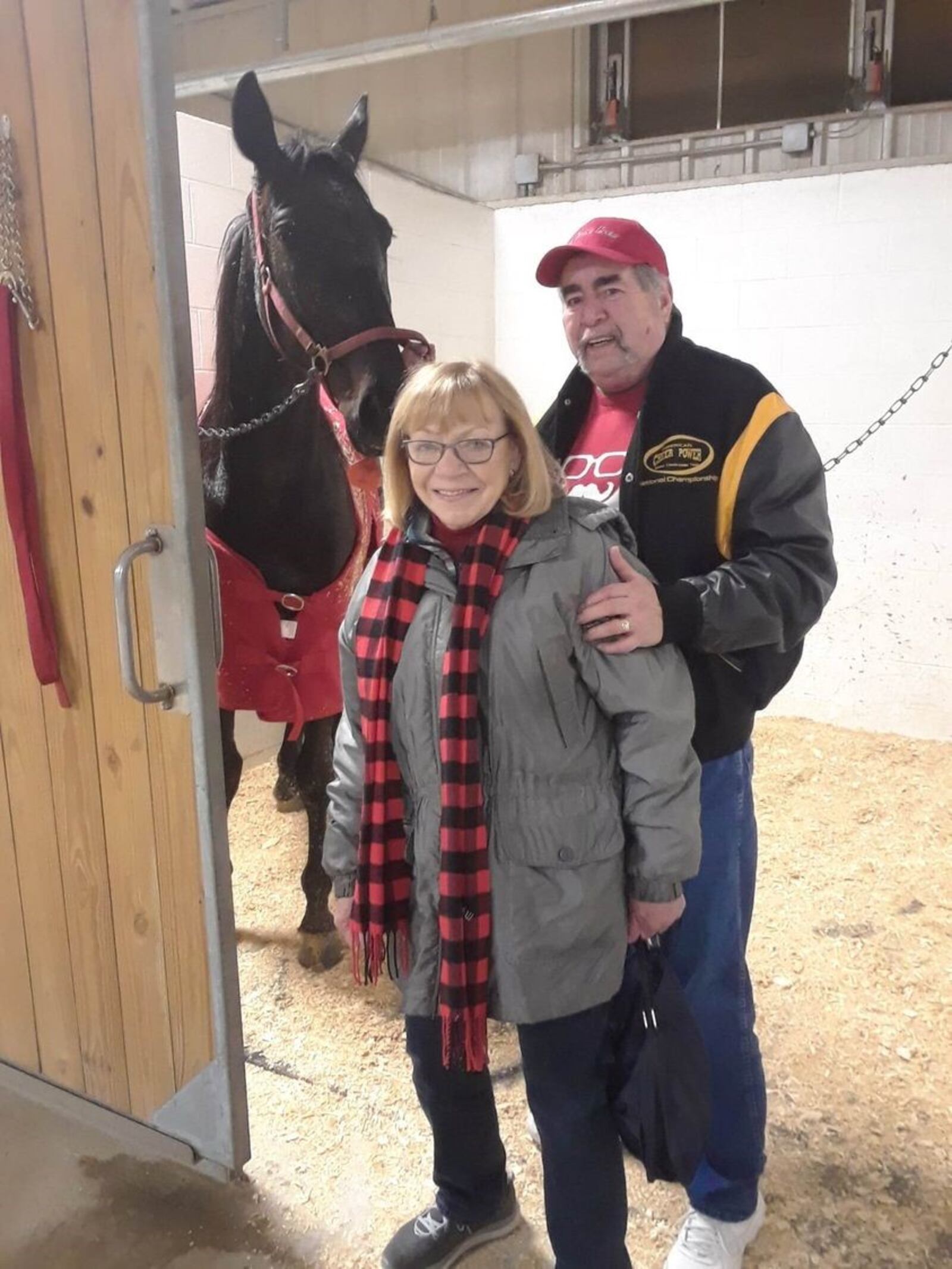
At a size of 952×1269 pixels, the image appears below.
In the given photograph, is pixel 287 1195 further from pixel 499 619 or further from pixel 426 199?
pixel 426 199

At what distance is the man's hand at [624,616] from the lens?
3.45ft

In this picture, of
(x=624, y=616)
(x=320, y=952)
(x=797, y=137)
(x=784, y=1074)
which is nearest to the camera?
(x=624, y=616)

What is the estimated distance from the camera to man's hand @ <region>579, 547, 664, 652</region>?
105 centimetres

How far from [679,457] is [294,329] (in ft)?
3.19

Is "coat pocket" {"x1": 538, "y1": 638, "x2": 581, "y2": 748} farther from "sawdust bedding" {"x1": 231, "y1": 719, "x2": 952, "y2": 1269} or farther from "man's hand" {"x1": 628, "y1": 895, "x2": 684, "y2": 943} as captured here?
"sawdust bedding" {"x1": 231, "y1": 719, "x2": 952, "y2": 1269}

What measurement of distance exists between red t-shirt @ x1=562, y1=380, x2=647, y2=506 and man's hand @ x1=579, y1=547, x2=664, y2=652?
0.66 ft

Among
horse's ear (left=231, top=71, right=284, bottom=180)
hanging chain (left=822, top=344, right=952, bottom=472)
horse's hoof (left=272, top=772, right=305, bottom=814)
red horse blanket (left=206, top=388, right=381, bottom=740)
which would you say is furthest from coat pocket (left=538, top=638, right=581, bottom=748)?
hanging chain (left=822, top=344, right=952, bottom=472)

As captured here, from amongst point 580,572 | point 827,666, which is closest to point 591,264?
point 580,572

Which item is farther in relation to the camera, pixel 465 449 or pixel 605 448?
pixel 605 448

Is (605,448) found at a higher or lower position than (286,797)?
higher

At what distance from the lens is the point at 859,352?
340 cm

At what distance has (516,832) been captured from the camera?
1.09 meters

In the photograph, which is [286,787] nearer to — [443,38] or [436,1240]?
[436,1240]

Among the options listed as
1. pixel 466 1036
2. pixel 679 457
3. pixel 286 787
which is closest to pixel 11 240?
pixel 679 457
